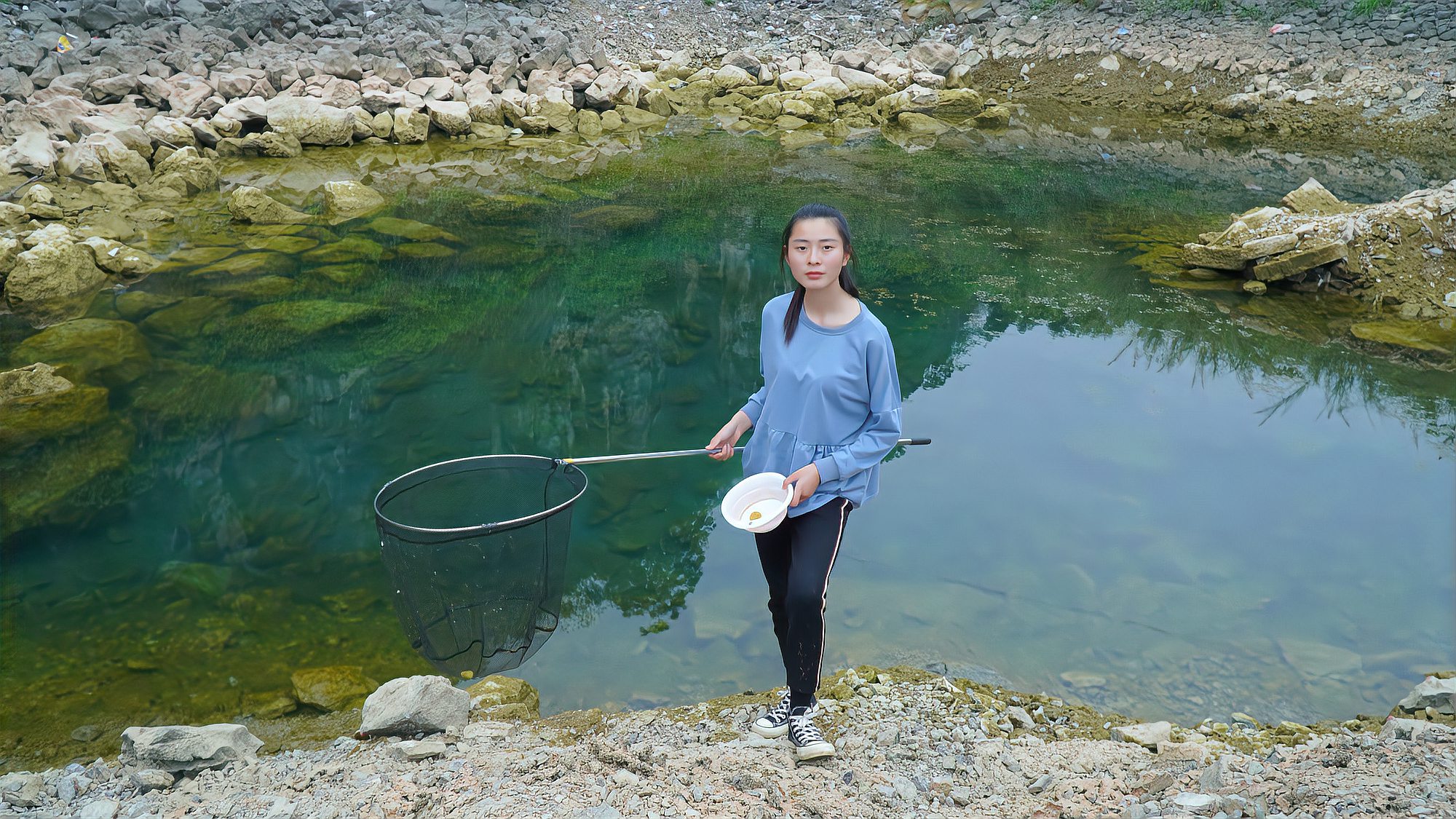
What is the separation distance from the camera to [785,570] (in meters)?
3.20

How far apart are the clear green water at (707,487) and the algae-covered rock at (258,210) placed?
0.26 meters

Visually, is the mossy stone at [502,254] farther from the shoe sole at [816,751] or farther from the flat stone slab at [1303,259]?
the shoe sole at [816,751]

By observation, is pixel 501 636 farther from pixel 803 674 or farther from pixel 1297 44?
pixel 1297 44

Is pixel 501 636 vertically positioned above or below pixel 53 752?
above

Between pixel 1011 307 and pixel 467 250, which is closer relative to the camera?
pixel 1011 307

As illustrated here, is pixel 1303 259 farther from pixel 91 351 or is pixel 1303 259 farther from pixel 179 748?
pixel 91 351

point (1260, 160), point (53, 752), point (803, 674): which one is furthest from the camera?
point (1260, 160)

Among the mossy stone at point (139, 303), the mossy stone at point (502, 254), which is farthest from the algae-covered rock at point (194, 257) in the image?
the mossy stone at point (502, 254)

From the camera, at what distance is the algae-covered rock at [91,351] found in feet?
23.9

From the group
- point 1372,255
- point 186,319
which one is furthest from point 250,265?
point 1372,255

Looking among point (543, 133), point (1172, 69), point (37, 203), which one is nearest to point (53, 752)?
point (37, 203)

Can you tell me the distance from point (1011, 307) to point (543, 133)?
955cm

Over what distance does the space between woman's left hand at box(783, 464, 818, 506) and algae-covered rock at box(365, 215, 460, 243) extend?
842 cm

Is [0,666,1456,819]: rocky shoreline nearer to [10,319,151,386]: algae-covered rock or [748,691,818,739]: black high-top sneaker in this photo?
[748,691,818,739]: black high-top sneaker
